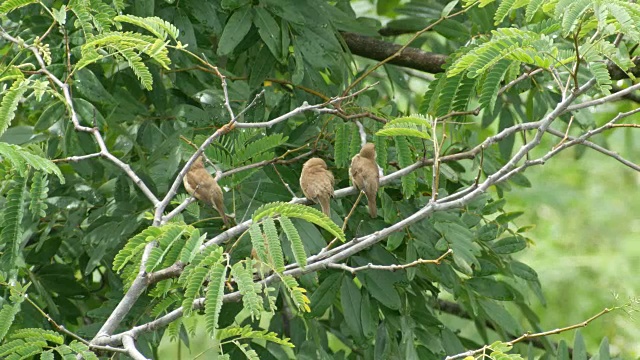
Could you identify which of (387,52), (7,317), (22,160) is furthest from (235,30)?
(7,317)

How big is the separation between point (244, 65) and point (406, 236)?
4.95 ft

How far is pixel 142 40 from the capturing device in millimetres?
3951

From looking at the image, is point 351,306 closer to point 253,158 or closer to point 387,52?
point 253,158

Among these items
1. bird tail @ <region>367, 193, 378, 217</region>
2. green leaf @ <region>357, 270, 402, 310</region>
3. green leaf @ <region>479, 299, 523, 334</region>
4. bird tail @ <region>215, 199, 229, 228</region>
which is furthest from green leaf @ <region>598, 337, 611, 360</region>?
bird tail @ <region>215, 199, 229, 228</region>

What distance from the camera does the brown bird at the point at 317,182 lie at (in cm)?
454

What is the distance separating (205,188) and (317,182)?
0.54 meters

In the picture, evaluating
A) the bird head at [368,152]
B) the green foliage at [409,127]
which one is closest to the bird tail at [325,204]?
the bird head at [368,152]

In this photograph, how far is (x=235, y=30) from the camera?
5121 millimetres

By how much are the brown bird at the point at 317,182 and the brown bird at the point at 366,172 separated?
4.8 inches

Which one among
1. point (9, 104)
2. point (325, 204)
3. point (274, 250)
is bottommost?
point (325, 204)

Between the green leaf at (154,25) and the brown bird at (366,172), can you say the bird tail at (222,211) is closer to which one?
the brown bird at (366,172)

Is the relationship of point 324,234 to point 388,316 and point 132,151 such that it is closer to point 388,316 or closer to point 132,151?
point 388,316

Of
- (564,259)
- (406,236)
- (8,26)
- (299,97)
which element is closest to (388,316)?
(406,236)

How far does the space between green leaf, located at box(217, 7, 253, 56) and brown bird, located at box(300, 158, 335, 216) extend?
0.68 m
